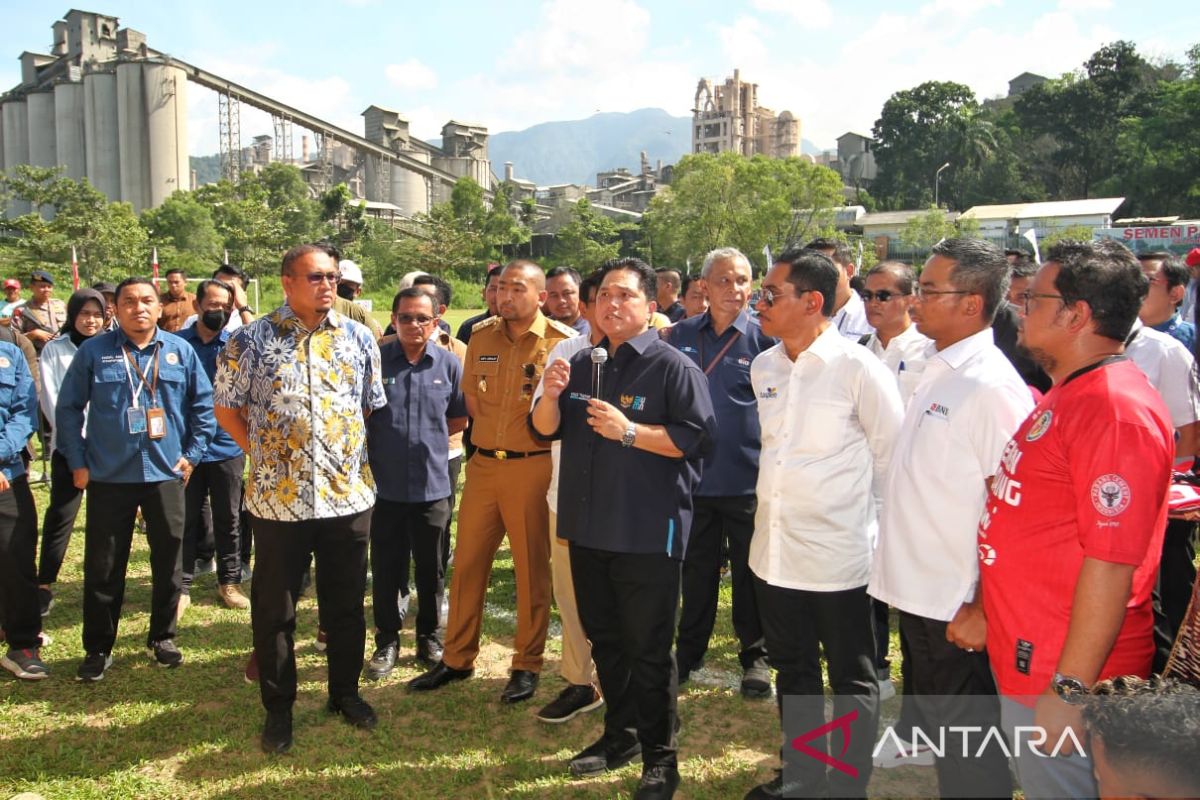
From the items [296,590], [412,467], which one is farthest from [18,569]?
[412,467]

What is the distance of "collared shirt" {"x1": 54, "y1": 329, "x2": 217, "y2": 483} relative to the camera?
4590 mm

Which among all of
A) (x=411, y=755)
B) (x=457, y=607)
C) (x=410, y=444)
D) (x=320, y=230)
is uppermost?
(x=320, y=230)

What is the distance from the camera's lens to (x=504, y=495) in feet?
14.5

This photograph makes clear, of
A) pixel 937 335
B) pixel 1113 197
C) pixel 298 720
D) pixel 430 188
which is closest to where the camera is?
pixel 937 335

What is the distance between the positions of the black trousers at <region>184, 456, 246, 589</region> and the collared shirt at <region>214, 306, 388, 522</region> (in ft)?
6.84

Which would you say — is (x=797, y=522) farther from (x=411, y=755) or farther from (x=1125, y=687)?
(x=411, y=755)

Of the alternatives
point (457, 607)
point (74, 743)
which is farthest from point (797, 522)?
point (74, 743)

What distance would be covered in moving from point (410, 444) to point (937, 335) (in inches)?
114

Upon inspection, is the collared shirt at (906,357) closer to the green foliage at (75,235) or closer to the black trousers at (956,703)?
the black trousers at (956,703)

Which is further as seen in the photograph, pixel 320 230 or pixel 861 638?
pixel 320 230

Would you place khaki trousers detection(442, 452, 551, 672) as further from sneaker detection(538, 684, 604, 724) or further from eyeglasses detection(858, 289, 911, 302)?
eyeglasses detection(858, 289, 911, 302)

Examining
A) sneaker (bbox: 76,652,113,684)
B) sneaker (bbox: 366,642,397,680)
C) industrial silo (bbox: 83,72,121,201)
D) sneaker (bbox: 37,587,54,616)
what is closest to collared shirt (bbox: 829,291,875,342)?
sneaker (bbox: 366,642,397,680)

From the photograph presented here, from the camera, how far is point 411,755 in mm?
3912

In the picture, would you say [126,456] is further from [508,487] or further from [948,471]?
[948,471]
